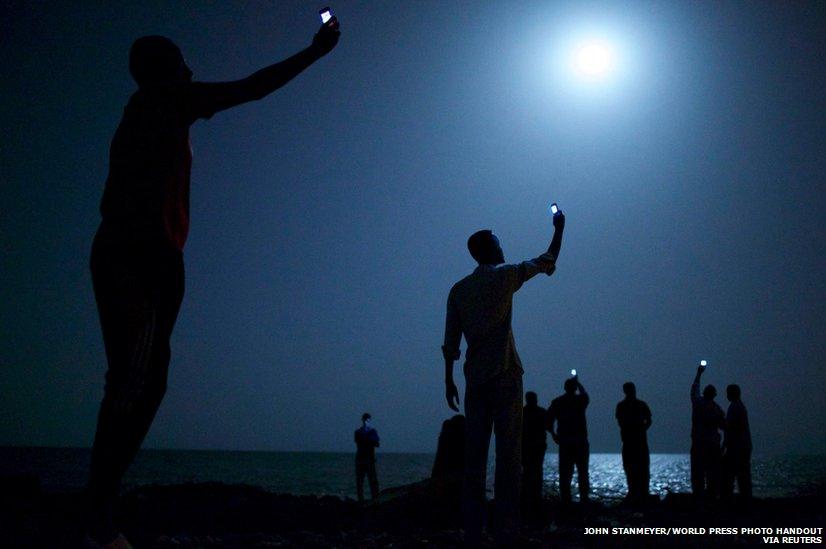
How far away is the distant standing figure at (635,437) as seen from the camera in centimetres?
1107

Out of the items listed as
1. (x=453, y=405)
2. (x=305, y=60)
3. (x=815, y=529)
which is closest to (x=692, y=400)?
(x=815, y=529)

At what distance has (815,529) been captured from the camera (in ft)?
14.4

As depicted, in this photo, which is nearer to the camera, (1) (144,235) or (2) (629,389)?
(1) (144,235)

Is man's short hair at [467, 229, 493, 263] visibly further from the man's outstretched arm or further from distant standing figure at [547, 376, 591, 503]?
distant standing figure at [547, 376, 591, 503]

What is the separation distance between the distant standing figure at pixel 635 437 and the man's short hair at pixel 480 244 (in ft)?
26.9

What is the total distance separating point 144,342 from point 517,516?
8.99 feet

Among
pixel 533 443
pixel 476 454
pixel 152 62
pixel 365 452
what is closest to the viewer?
pixel 152 62

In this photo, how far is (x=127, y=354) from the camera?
186 centimetres

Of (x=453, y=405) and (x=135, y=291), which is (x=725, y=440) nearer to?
(x=453, y=405)

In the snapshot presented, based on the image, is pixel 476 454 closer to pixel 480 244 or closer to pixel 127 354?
pixel 480 244

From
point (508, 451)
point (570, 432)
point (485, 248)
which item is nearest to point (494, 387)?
point (508, 451)

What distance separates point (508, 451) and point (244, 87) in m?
2.75

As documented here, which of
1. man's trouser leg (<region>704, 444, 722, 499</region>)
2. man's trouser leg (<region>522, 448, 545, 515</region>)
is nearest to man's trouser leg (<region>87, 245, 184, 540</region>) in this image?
man's trouser leg (<region>522, 448, 545, 515</region>)

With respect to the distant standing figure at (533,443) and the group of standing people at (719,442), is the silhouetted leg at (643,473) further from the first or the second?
the distant standing figure at (533,443)
